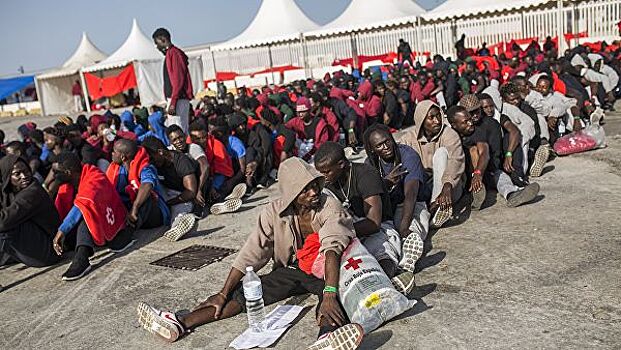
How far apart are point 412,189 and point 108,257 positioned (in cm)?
291

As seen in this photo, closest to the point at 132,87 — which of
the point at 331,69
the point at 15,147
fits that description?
the point at 331,69

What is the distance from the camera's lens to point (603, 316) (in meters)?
3.29

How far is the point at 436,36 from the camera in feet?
71.7

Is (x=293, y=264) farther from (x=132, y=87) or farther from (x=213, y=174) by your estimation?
(x=132, y=87)

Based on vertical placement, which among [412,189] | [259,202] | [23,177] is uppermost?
[23,177]

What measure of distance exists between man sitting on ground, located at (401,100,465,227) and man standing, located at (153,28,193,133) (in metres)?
3.98

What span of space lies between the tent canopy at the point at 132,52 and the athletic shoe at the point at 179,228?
20.2 m

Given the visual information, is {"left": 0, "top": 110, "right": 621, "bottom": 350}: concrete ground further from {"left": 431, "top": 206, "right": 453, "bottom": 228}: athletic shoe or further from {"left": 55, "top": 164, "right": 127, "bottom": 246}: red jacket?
{"left": 55, "top": 164, "right": 127, "bottom": 246}: red jacket

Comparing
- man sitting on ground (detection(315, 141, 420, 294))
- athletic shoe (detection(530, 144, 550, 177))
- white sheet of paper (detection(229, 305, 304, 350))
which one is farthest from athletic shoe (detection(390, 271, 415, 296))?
athletic shoe (detection(530, 144, 550, 177))

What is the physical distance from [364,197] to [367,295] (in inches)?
40.1

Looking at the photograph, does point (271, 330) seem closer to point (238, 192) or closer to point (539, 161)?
point (238, 192)

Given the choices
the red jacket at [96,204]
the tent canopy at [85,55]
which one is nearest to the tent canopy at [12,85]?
the tent canopy at [85,55]

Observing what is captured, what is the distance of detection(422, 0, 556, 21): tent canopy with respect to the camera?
63.4ft

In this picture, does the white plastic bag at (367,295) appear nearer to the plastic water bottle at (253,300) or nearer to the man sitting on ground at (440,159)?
the plastic water bottle at (253,300)
